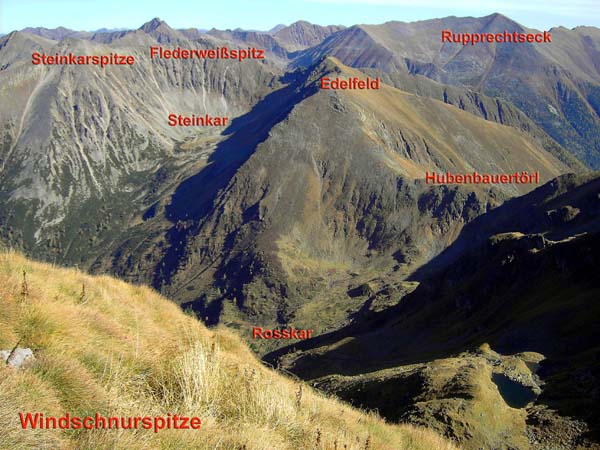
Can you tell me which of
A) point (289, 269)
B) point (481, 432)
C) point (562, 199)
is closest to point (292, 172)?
point (289, 269)

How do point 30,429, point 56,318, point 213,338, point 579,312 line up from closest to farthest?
point 30,429 → point 56,318 → point 213,338 → point 579,312

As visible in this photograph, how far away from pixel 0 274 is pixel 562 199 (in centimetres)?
12884

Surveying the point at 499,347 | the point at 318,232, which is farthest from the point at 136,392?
the point at 318,232

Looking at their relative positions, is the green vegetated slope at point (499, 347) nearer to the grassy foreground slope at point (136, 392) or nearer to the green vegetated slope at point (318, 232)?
the grassy foreground slope at point (136, 392)

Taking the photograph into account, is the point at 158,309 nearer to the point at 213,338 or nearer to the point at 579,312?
the point at 213,338

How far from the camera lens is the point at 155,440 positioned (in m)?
6.63

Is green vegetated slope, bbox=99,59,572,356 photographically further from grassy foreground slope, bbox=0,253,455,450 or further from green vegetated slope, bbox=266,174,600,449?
grassy foreground slope, bbox=0,253,455,450

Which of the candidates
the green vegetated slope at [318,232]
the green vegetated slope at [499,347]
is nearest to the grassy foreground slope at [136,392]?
the green vegetated slope at [499,347]

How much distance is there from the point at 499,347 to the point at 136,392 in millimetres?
43291

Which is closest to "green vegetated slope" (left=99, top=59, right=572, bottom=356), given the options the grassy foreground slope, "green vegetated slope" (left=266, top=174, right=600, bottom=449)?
"green vegetated slope" (left=266, top=174, right=600, bottom=449)

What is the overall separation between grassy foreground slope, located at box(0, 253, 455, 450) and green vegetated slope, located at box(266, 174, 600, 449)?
10.9 metres

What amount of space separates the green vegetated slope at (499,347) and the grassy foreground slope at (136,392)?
10.9m

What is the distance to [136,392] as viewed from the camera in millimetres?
8094

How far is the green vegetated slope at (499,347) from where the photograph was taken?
20.6 m
